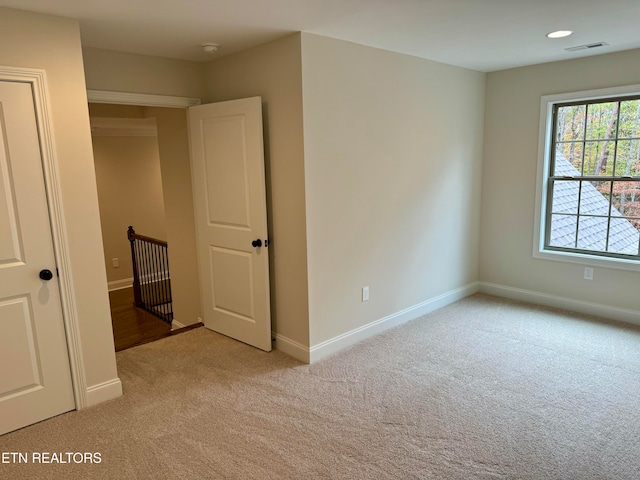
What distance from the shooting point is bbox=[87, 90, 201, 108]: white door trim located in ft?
10.7

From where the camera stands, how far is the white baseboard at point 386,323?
11.3 ft

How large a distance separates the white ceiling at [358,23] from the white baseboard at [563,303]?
2.30 metres

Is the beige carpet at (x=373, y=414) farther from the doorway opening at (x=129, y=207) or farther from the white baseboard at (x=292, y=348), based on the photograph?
the doorway opening at (x=129, y=207)

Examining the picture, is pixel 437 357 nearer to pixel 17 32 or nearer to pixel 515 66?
pixel 515 66

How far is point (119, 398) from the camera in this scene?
9.55ft

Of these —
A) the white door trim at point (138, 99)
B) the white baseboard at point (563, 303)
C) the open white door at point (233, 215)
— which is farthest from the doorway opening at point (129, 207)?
the white baseboard at point (563, 303)

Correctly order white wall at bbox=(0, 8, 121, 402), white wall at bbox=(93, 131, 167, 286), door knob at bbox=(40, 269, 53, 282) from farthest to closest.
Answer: white wall at bbox=(93, 131, 167, 286) < door knob at bbox=(40, 269, 53, 282) < white wall at bbox=(0, 8, 121, 402)

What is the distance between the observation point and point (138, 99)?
3.46 metres

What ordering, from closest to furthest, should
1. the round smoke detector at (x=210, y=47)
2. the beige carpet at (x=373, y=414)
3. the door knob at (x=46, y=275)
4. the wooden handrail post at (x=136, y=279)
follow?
the beige carpet at (x=373, y=414) < the door knob at (x=46, y=275) < the round smoke detector at (x=210, y=47) < the wooden handrail post at (x=136, y=279)

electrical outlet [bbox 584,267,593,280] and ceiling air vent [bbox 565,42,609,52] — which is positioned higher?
ceiling air vent [bbox 565,42,609,52]

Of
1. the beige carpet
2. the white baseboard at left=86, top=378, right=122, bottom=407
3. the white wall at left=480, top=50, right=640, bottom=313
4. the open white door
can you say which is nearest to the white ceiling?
the white wall at left=480, top=50, right=640, bottom=313

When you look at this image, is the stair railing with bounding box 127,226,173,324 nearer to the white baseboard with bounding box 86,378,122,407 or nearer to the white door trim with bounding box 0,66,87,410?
the white baseboard with bounding box 86,378,122,407

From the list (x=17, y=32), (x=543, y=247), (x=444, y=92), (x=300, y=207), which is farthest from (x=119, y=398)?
(x=543, y=247)

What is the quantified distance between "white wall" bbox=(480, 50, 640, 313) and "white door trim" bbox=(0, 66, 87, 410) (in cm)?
405
